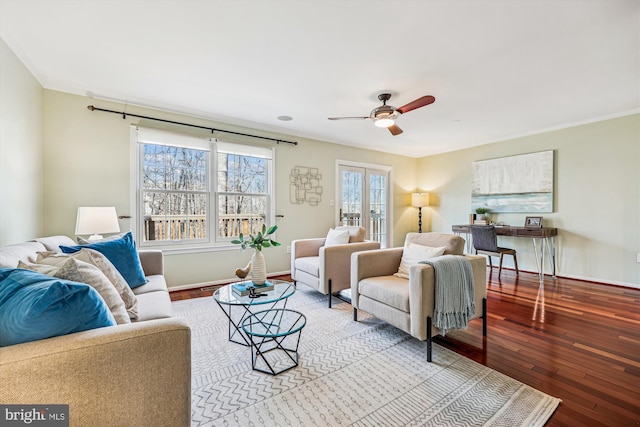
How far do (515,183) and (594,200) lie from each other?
1.02m

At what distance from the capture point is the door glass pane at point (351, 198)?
5297mm

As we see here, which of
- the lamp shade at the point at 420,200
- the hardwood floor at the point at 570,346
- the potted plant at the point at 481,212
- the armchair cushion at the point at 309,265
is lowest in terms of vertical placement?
the hardwood floor at the point at 570,346

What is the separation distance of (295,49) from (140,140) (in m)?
2.33

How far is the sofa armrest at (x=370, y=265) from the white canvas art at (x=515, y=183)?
11.1 feet

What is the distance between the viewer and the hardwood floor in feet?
4.98

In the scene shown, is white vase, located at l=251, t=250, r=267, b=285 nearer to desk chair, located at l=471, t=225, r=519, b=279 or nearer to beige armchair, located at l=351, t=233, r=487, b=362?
beige armchair, located at l=351, t=233, r=487, b=362

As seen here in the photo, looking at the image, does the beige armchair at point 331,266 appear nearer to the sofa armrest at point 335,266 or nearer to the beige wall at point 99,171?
the sofa armrest at point 335,266

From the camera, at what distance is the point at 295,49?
7.44 feet

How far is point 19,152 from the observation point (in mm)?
2363

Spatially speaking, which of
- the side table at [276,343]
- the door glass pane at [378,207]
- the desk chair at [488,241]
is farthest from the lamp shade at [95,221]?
the desk chair at [488,241]

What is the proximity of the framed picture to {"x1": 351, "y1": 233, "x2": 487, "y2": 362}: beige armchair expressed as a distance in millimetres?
2968

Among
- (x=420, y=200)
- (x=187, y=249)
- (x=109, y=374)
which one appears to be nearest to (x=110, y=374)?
(x=109, y=374)

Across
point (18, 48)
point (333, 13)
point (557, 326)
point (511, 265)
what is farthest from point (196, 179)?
point (511, 265)

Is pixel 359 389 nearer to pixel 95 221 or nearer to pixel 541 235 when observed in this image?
pixel 95 221
